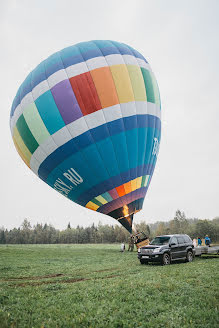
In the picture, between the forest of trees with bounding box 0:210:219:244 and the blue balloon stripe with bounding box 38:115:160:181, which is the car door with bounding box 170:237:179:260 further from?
the forest of trees with bounding box 0:210:219:244

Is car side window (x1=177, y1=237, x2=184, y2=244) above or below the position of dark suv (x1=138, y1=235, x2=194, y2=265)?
above

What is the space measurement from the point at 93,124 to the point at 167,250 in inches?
325

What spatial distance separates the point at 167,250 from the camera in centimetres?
1295

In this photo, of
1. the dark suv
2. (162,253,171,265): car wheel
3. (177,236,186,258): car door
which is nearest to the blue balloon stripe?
the dark suv

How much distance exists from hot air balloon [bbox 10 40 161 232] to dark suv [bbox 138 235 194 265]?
3292 millimetres

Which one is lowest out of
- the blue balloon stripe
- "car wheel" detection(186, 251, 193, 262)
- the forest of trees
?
the forest of trees

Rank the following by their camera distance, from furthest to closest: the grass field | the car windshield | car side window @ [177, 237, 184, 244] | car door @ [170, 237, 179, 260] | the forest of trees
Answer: the forest of trees
car side window @ [177, 237, 184, 244]
the car windshield
car door @ [170, 237, 179, 260]
the grass field

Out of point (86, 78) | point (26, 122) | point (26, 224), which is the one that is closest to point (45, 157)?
point (26, 122)

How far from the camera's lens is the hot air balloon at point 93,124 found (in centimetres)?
1407

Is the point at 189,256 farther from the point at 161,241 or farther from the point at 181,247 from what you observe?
the point at 161,241

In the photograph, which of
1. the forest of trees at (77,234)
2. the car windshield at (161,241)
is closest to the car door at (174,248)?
the car windshield at (161,241)

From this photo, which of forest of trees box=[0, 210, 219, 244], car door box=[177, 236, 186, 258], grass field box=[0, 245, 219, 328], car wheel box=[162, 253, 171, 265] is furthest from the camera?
forest of trees box=[0, 210, 219, 244]

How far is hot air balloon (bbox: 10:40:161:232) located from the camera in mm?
14070

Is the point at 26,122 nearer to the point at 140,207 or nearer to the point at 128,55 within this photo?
the point at 128,55
